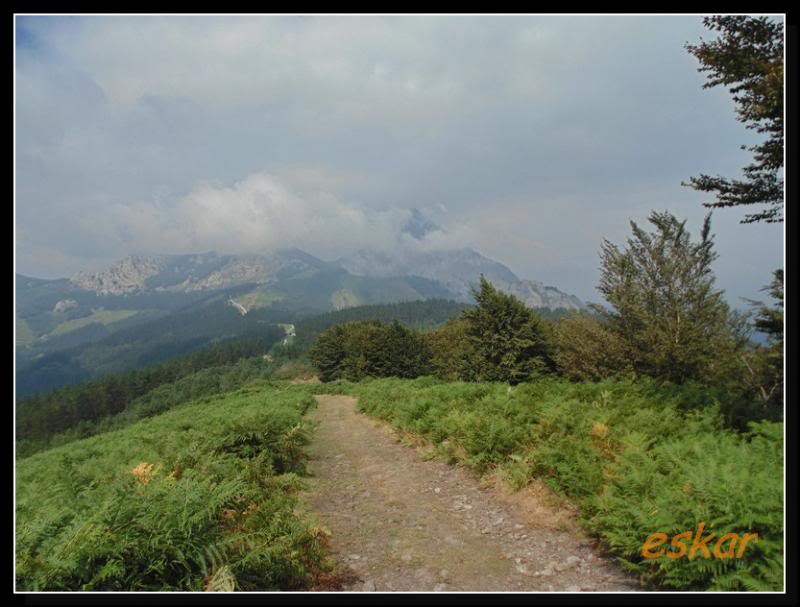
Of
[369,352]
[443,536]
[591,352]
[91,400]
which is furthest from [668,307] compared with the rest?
[91,400]

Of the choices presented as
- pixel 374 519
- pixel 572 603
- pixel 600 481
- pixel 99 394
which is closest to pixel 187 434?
pixel 374 519

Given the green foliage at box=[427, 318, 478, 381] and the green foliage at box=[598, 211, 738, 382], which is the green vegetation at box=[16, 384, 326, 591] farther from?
the green foliage at box=[427, 318, 478, 381]

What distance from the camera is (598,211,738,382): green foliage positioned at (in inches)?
736

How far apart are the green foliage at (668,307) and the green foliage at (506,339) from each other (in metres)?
11.3

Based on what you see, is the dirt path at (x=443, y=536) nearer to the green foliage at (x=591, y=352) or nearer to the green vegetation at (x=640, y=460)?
the green vegetation at (x=640, y=460)

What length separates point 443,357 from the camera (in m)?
59.0

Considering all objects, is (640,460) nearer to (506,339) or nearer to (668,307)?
(668,307)

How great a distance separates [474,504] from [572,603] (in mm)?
4894

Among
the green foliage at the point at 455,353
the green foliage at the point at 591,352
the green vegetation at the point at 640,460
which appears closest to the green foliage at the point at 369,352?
the green foliage at the point at 455,353

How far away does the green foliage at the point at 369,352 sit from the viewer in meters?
66.0

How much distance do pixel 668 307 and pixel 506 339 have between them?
14057mm

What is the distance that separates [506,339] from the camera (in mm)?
33250

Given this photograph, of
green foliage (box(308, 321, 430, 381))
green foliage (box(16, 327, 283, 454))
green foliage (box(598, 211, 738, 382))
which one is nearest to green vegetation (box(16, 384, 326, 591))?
green foliage (box(598, 211, 738, 382))
